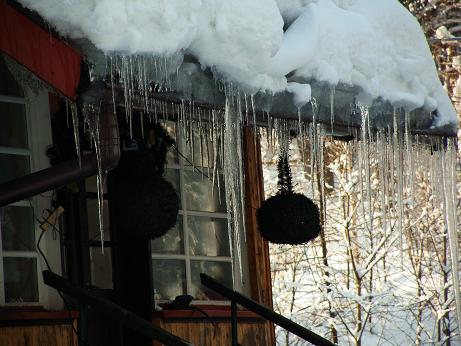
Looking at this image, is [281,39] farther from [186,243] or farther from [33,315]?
[186,243]

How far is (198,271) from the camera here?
28.0 feet

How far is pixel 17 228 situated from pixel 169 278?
5.02 feet

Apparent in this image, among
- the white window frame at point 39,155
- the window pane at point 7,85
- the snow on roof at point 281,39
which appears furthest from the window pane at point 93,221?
the snow on roof at point 281,39

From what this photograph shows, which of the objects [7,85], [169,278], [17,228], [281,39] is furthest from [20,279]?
[281,39]

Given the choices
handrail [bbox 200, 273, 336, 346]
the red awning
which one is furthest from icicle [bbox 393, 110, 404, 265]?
the red awning

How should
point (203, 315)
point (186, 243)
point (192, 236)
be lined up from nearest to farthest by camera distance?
point (203, 315)
point (186, 243)
point (192, 236)

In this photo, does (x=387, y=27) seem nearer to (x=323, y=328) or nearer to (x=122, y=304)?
(x=122, y=304)

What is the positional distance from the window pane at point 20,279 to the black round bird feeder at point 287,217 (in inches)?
71.3

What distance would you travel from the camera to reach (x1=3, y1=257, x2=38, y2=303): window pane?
6961mm

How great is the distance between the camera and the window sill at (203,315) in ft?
25.9

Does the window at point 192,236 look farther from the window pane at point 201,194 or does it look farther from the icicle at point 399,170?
the icicle at point 399,170

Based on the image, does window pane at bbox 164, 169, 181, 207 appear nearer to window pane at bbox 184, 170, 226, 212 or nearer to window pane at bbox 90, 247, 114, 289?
window pane at bbox 184, 170, 226, 212

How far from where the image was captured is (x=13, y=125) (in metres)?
7.22

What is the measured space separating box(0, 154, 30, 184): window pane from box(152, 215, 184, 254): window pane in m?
1.38
